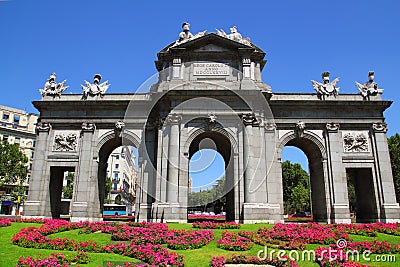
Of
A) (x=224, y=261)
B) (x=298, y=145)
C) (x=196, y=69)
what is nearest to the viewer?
(x=224, y=261)

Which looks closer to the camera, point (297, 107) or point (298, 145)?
point (297, 107)

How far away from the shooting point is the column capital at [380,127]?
3045cm

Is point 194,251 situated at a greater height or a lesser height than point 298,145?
lesser

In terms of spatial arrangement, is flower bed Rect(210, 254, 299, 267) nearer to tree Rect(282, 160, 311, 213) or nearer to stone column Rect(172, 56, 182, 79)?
stone column Rect(172, 56, 182, 79)

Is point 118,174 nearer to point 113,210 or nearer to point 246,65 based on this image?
point 113,210

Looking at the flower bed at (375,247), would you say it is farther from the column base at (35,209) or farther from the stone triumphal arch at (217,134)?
the column base at (35,209)

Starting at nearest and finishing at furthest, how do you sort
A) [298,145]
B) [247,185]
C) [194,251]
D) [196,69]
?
[194,251] → [247,185] → [196,69] → [298,145]

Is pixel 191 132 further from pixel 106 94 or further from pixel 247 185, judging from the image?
pixel 106 94

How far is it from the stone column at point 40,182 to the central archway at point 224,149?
1406cm

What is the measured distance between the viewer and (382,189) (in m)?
29.3

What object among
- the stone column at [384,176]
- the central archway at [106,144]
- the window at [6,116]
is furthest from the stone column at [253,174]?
the window at [6,116]

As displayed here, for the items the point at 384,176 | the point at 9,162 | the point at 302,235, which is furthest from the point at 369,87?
the point at 9,162

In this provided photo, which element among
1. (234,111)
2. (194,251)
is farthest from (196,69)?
(194,251)

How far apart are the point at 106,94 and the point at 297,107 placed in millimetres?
18804
